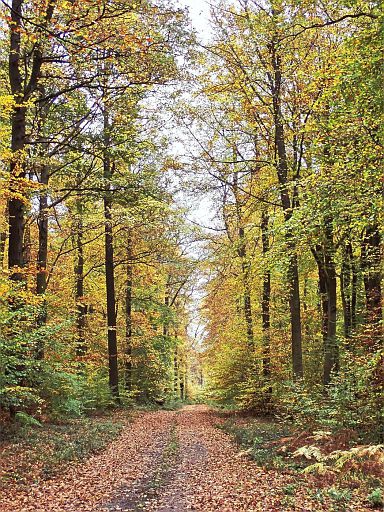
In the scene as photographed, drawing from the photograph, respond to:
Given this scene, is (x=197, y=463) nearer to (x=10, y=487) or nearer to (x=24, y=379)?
(x=10, y=487)

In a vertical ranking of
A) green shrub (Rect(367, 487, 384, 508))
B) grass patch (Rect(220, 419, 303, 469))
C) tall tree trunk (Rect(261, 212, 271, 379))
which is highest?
tall tree trunk (Rect(261, 212, 271, 379))

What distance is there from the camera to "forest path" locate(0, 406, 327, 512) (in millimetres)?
6633

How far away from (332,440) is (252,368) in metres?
9.41

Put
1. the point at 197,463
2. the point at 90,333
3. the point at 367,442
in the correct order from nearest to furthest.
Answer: the point at 367,442, the point at 197,463, the point at 90,333

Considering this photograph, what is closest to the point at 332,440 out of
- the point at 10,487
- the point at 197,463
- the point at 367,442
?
the point at 367,442

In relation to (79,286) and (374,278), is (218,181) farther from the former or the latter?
(79,286)

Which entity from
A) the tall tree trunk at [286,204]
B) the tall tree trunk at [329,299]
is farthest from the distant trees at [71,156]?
the tall tree trunk at [329,299]

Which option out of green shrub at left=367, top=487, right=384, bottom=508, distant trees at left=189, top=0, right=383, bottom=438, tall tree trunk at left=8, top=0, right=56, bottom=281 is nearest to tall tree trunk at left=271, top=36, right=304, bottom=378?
distant trees at left=189, top=0, right=383, bottom=438

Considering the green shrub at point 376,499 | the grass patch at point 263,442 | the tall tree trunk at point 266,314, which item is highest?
the tall tree trunk at point 266,314

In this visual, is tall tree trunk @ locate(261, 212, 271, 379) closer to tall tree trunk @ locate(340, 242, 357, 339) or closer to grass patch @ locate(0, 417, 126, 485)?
tall tree trunk @ locate(340, 242, 357, 339)

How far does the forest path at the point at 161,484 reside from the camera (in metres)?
6.63

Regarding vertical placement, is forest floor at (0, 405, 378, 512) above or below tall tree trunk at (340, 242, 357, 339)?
below

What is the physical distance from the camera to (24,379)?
1146cm

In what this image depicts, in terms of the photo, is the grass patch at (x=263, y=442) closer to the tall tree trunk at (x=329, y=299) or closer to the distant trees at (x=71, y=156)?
the tall tree trunk at (x=329, y=299)
